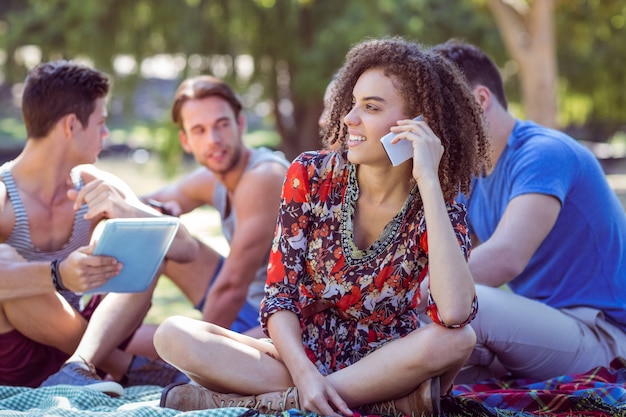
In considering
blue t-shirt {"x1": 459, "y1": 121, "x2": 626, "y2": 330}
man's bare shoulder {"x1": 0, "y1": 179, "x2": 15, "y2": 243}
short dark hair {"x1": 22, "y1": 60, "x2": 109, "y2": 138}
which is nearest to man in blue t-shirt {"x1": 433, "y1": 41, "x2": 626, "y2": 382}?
blue t-shirt {"x1": 459, "y1": 121, "x2": 626, "y2": 330}

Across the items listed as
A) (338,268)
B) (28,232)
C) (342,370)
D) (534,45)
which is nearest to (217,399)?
(342,370)

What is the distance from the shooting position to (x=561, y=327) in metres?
3.83

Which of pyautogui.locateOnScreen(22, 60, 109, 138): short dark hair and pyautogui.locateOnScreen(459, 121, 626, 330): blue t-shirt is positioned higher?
pyautogui.locateOnScreen(22, 60, 109, 138): short dark hair

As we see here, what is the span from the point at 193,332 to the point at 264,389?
323 millimetres

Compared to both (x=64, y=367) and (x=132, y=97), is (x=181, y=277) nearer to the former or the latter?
(x=64, y=367)

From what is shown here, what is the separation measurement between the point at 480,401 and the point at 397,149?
102 cm

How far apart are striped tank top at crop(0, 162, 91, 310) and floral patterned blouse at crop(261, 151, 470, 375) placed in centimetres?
124

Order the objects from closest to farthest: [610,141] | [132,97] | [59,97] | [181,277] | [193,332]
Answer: [193,332]
[59,97]
[181,277]
[132,97]
[610,141]

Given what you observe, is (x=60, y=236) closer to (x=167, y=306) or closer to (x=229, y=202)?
(x=229, y=202)

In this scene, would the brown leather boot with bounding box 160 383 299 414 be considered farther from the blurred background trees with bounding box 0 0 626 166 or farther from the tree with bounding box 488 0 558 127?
the tree with bounding box 488 0 558 127

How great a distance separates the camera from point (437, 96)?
127 inches

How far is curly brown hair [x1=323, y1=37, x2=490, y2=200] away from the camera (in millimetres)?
3227

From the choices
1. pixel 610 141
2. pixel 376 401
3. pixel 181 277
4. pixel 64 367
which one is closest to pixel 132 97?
pixel 181 277

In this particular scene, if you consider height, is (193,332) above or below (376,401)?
above
